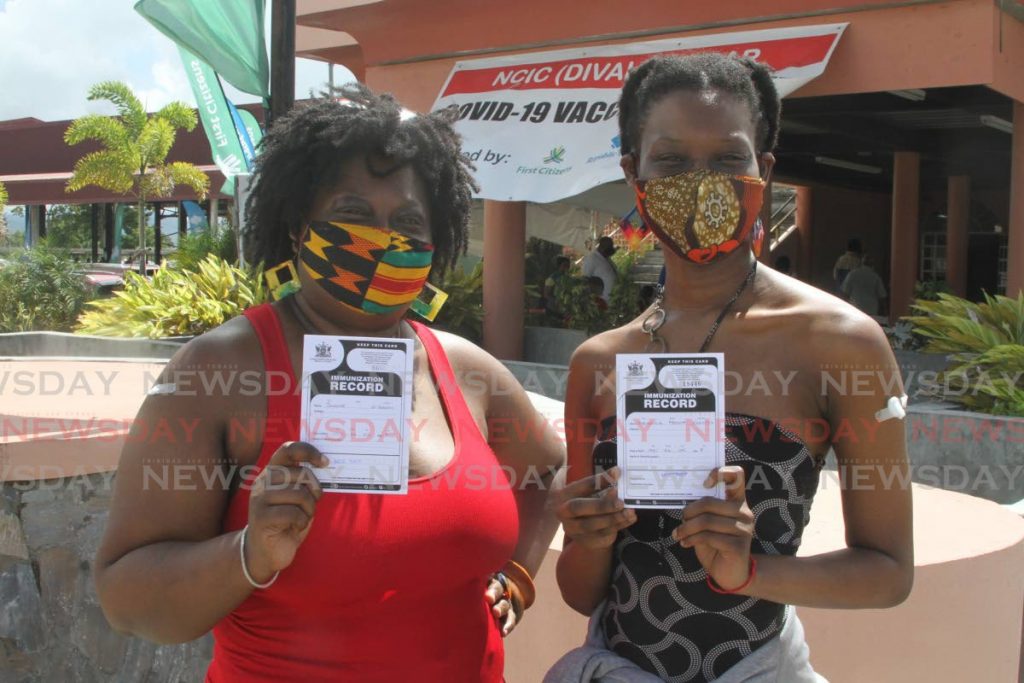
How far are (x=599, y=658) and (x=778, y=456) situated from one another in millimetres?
518

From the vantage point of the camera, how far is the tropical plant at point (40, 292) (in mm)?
16750

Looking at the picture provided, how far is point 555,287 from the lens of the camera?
501 inches

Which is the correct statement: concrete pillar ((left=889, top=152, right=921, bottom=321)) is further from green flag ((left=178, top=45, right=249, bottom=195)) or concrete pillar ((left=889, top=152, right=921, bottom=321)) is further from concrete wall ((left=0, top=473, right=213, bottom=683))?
concrete wall ((left=0, top=473, right=213, bottom=683))

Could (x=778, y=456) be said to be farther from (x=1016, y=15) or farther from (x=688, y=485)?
(x=1016, y=15)

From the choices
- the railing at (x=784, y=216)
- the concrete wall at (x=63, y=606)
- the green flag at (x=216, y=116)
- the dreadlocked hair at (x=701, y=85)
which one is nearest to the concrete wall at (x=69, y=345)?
the green flag at (x=216, y=116)

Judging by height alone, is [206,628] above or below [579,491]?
below

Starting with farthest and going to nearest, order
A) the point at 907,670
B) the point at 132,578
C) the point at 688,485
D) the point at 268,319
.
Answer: the point at 907,670
the point at 268,319
the point at 132,578
the point at 688,485

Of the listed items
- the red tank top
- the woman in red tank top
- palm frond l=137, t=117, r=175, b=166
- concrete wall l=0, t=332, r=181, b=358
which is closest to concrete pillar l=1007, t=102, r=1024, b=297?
concrete wall l=0, t=332, r=181, b=358

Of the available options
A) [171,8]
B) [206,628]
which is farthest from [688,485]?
[171,8]

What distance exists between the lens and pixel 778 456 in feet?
6.01

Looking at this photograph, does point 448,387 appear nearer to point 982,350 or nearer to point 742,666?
point 742,666

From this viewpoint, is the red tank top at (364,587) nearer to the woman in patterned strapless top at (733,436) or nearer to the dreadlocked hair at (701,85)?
the woman in patterned strapless top at (733,436)

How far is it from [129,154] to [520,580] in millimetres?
24768

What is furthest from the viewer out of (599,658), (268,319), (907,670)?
(907,670)
